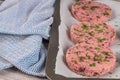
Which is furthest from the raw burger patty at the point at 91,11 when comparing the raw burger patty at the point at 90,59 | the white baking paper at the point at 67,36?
the raw burger patty at the point at 90,59

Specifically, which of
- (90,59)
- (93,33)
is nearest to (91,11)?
(93,33)

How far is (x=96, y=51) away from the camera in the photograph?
100cm

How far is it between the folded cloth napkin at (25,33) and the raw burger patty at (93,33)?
110 mm

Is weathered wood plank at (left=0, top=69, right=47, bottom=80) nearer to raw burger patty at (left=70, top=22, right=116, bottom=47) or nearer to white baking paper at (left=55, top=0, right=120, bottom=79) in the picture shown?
white baking paper at (left=55, top=0, right=120, bottom=79)

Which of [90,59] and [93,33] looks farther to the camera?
[93,33]

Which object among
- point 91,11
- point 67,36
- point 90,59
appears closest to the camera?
point 90,59

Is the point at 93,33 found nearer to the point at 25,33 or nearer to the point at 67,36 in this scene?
the point at 67,36

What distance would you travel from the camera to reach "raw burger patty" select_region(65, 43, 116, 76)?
0.92m

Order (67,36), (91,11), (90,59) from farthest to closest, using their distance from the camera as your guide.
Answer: (91,11) → (67,36) → (90,59)

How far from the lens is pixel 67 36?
1.09 meters

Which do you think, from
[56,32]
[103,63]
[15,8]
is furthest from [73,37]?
[15,8]

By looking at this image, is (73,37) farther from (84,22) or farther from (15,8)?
(15,8)

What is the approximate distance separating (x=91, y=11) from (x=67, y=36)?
0.67ft

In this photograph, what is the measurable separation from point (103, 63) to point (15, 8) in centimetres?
49
